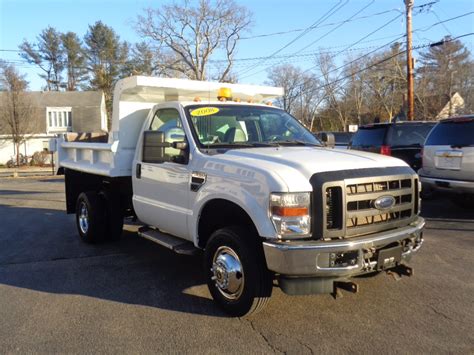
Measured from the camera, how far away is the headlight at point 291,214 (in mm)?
→ 3604

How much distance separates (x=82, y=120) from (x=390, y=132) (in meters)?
39.8

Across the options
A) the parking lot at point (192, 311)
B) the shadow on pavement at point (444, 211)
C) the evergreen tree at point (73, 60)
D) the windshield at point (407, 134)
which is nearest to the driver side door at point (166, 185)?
the parking lot at point (192, 311)

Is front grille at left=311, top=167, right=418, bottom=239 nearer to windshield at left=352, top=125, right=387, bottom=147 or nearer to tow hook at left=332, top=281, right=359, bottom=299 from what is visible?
tow hook at left=332, top=281, right=359, bottom=299

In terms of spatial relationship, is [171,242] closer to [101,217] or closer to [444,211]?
[101,217]

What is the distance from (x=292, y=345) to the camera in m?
3.65

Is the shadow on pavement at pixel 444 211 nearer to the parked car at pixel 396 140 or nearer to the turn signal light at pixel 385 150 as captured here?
the parked car at pixel 396 140

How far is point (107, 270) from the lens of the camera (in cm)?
585

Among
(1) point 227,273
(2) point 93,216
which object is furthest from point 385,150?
(1) point 227,273

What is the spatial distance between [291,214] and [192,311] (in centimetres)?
155

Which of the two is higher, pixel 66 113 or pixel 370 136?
pixel 66 113

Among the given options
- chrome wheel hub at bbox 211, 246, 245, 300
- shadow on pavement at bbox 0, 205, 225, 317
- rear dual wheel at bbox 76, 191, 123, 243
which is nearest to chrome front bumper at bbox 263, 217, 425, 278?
chrome wheel hub at bbox 211, 246, 245, 300

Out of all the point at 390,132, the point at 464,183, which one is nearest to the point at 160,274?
the point at 464,183

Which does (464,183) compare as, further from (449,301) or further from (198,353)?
(198,353)

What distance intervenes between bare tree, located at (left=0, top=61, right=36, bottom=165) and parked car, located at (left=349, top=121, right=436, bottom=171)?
3176 centimetres
